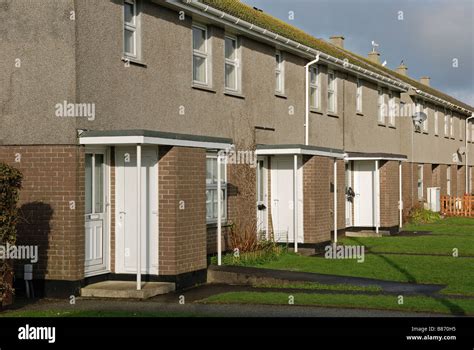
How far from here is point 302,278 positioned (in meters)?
14.4

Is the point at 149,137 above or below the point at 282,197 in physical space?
above

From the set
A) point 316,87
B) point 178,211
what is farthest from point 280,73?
point 178,211

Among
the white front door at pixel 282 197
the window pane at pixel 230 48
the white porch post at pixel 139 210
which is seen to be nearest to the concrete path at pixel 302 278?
the white porch post at pixel 139 210

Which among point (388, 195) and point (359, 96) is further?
point (359, 96)

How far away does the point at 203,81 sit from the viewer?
17328mm

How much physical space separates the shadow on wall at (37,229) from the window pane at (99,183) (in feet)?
3.87

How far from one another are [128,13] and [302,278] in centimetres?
575

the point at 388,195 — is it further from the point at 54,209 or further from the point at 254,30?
the point at 54,209

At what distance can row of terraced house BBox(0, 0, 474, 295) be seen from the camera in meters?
13.0

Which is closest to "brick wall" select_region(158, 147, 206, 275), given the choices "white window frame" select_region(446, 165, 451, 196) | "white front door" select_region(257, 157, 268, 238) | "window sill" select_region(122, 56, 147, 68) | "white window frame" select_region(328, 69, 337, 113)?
"window sill" select_region(122, 56, 147, 68)

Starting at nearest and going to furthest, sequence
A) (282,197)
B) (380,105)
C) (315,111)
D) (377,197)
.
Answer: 1. (282,197)
2. (315,111)
3. (377,197)
4. (380,105)

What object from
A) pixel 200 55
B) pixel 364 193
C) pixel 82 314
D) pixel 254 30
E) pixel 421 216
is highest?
pixel 254 30

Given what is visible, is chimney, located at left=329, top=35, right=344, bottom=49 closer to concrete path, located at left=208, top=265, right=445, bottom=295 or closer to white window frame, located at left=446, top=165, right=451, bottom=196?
white window frame, located at left=446, top=165, right=451, bottom=196

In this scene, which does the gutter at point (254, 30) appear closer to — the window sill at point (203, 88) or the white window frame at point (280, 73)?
the white window frame at point (280, 73)
